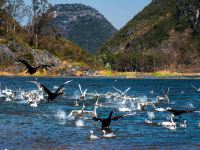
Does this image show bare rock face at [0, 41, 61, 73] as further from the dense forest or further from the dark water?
the dark water

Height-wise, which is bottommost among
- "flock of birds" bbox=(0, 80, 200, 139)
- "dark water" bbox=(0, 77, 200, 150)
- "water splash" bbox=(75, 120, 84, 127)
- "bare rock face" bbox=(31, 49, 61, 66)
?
"dark water" bbox=(0, 77, 200, 150)

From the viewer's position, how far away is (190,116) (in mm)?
50812

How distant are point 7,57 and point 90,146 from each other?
467 ft

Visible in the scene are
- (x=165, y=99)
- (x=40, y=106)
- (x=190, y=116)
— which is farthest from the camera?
(x=165, y=99)

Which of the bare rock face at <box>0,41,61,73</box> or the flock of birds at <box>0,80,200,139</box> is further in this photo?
the bare rock face at <box>0,41,61,73</box>

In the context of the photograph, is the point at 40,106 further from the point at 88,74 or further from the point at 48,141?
the point at 88,74

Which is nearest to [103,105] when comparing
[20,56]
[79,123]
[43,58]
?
[79,123]

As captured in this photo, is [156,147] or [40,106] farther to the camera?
[40,106]

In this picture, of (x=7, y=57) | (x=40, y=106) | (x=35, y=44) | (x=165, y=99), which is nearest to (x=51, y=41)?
(x=35, y=44)

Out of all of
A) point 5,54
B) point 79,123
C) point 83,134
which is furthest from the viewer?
point 5,54

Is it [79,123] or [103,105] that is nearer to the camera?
[79,123]

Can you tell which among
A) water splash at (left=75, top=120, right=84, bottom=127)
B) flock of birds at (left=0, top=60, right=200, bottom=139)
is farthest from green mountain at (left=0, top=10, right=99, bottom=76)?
water splash at (left=75, top=120, right=84, bottom=127)

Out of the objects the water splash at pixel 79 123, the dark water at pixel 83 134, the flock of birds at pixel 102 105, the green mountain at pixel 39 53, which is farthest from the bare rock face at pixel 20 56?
the water splash at pixel 79 123

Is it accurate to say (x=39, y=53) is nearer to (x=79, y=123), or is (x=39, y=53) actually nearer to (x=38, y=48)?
(x=38, y=48)
